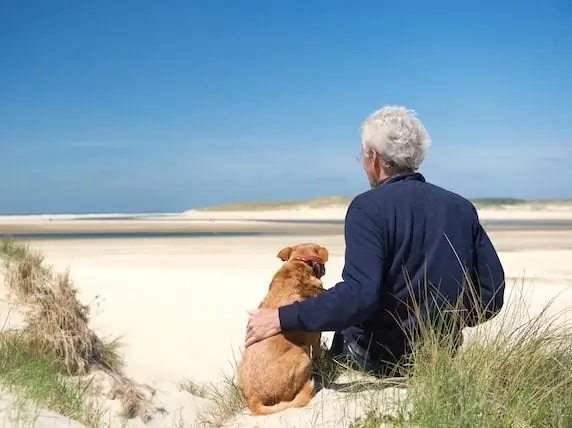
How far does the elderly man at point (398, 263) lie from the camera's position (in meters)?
3.58

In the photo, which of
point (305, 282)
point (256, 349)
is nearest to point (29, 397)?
point (256, 349)

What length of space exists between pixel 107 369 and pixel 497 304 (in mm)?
4627

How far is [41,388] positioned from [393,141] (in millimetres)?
2982

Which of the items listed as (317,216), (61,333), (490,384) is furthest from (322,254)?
(317,216)

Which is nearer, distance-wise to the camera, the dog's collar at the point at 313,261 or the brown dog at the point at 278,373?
the brown dog at the point at 278,373

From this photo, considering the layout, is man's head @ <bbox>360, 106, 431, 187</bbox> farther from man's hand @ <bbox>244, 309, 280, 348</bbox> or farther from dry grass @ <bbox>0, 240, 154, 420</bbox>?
dry grass @ <bbox>0, 240, 154, 420</bbox>

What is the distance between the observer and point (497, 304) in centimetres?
407

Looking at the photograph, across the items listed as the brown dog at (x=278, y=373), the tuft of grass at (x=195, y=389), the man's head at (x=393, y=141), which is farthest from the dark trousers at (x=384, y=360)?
the tuft of grass at (x=195, y=389)

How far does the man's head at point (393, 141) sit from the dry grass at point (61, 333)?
3.64 metres

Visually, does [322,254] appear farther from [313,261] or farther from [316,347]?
[316,347]

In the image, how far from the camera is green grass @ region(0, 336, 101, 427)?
4301 millimetres

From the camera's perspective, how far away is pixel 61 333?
22.0ft

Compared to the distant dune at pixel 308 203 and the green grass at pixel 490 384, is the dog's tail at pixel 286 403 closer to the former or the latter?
the green grass at pixel 490 384

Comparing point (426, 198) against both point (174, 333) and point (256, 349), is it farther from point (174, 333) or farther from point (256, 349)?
point (174, 333)
